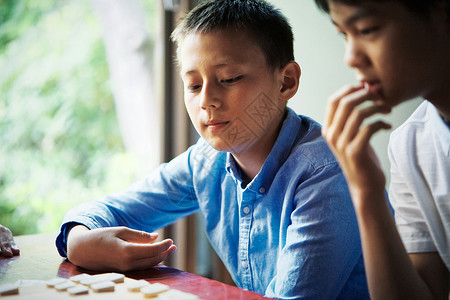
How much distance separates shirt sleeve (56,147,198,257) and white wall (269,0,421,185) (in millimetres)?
528

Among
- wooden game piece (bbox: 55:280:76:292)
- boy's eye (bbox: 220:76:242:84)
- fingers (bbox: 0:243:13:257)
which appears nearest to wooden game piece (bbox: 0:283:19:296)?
wooden game piece (bbox: 55:280:76:292)

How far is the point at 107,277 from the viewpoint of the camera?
2.70ft

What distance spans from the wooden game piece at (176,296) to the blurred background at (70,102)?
8.70 feet

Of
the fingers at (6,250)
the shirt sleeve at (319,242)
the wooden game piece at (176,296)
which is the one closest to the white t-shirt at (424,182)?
the shirt sleeve at (319,242)

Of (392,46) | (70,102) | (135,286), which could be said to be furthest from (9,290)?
(70,102)

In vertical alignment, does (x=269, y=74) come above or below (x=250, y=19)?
below

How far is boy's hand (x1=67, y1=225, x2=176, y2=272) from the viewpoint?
94cm

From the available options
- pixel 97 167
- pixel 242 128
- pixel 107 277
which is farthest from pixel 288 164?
pixel 97 167

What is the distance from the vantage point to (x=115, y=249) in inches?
37.3

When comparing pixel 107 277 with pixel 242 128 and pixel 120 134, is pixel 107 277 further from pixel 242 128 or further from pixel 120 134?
pixel 120 134

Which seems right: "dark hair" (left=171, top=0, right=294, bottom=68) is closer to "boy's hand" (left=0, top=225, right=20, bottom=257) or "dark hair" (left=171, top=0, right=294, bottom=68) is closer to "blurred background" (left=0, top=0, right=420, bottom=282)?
"boy's hand" (left=0, top=225, right=20, bottom=257)

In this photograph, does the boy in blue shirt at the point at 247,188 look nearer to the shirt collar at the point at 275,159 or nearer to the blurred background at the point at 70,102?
the shirt collar at the point at 275,159

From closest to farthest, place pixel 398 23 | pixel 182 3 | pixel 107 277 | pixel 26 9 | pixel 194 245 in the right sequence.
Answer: pixel 398 23 < pixel 107 277 < pixel 182 3 < pixel 194 245 < pixel 26 9

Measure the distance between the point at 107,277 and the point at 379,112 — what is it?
56 cm
